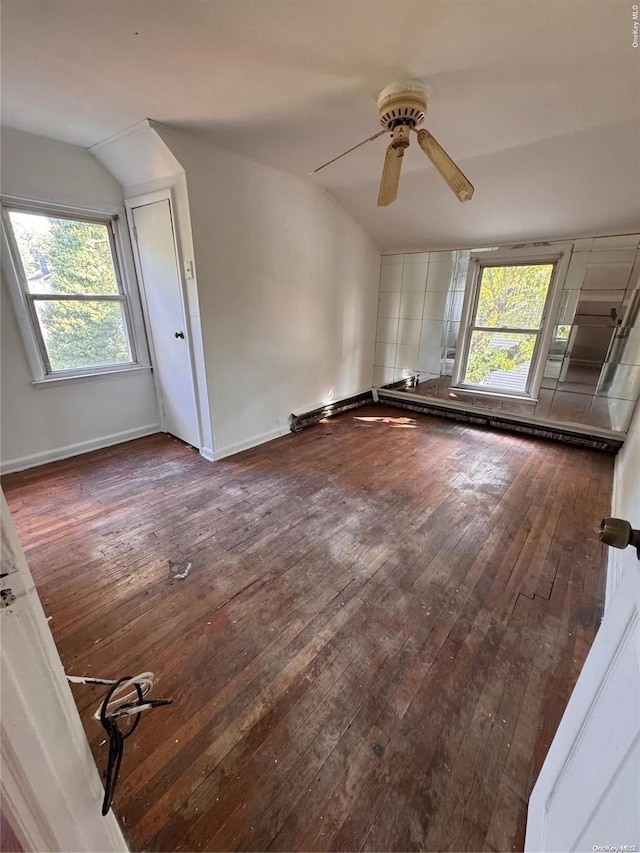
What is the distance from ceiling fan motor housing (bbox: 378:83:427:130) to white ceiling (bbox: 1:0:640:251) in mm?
49

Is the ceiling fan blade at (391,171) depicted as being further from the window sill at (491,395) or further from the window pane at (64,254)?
the window sill at (491,395)

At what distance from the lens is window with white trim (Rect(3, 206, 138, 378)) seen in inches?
97.6

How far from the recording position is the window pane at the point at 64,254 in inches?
97.1

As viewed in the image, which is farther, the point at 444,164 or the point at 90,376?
the point at 90,376

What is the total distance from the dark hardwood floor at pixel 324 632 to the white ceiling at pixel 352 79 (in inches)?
91.9

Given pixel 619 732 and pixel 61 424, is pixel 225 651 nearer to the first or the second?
pixel 619 732

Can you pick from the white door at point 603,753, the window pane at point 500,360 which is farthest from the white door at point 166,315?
the window pane at point 500,360

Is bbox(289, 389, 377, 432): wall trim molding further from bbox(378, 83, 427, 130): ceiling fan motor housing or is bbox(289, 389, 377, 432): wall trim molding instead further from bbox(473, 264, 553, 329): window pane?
bbox(378, 83, 427, 130): ceiling fan motor housing

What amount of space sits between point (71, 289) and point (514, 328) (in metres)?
4.11

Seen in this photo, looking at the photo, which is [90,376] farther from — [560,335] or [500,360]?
[560,335]

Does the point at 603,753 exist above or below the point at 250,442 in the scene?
above

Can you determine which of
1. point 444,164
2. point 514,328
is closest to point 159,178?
point 444,164

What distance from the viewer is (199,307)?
2623 mm

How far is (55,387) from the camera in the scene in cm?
279
